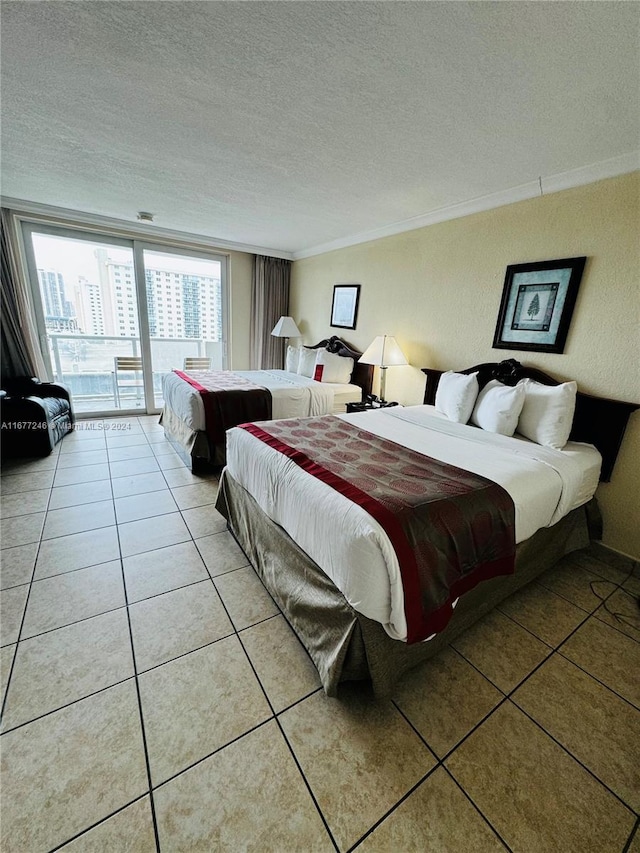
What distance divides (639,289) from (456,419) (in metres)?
1.30

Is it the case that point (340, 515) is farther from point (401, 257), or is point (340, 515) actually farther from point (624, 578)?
point (401, 257)

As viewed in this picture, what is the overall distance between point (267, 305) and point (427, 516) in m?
4.76

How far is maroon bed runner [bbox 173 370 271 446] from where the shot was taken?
3.16 metres

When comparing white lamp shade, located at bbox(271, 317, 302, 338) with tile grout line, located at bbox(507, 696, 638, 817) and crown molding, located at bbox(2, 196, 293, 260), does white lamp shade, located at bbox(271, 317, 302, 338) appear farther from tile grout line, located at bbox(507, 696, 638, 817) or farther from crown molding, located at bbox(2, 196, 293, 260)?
tile grout line, located at bbox(507, 696, 638, 817)

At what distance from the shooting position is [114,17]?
1295 millimetres

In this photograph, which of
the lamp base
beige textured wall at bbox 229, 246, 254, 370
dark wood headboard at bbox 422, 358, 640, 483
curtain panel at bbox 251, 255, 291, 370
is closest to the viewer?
dark wood headboard at bbox 422, 358, 640, 483

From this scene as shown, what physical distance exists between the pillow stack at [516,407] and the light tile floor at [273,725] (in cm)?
95

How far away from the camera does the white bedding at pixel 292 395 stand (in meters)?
3.43

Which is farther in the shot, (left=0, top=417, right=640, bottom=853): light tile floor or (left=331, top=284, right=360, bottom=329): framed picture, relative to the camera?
(left=331, top=284, right=360, bottom=329): framed picture

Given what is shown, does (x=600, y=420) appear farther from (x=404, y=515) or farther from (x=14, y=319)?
(x=14, y=319)

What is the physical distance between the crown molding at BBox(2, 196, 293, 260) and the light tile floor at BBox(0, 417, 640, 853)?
364cm

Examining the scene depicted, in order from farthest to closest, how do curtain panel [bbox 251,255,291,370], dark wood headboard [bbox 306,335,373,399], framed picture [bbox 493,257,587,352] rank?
curtain panel [bbox 251,255,291,370]
dark wood headboard [bbox 306,335,373,399]
framed picture [bbox 493,257,587,352]

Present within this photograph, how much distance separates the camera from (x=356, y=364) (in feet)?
13.9

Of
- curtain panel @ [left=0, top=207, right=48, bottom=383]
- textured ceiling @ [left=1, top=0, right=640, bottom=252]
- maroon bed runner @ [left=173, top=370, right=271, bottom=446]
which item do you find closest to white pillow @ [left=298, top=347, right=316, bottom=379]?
maroon bed runner @ [left=173, top=370, right=271, bottom=446]
